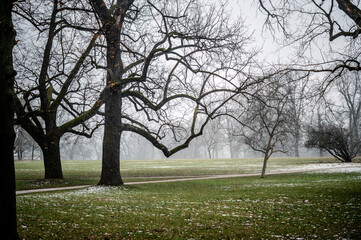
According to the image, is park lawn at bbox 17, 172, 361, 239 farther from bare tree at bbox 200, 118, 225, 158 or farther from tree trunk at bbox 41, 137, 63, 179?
bare tree at bbox 200, 118, 225, 158

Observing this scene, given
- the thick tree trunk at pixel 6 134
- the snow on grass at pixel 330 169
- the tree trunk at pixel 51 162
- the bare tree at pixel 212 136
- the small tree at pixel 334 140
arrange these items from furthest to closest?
the bare tree at pixel 212 136
the small tree at pixel 334 140
the snow on grass at pixel 330 169
the tree trunk at pixel 51 162
the thick tree trunk at pixel 6 134

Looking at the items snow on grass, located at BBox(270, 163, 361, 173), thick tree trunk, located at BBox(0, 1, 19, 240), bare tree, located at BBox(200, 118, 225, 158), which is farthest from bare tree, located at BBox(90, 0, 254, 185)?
bare tree, located at BBox(200, 118, 225, 158)

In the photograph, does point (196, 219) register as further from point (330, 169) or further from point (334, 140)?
point (334, 140)

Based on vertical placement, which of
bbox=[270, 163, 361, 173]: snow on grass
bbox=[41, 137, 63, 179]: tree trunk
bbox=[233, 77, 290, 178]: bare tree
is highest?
bbox=[233, 77, 290, 178]: bare tree

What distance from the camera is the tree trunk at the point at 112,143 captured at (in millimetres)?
14969

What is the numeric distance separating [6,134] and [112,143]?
10738 mm

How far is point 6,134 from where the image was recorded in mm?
4457

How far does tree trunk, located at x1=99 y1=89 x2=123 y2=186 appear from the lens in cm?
1497

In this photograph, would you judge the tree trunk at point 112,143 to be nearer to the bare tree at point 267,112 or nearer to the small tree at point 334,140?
the bare tree at point 267,112

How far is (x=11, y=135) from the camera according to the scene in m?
4.55

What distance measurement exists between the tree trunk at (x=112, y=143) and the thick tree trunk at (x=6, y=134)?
10.5m

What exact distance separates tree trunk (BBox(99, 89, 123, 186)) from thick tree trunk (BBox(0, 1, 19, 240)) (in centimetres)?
1048

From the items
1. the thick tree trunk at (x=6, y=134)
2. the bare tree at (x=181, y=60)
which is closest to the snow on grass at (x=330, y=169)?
the bare tree at (x=181, y=60)

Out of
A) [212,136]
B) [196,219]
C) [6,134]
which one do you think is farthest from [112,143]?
[212,136]
